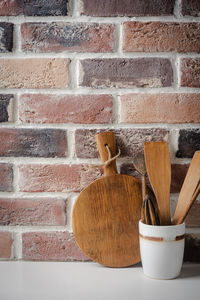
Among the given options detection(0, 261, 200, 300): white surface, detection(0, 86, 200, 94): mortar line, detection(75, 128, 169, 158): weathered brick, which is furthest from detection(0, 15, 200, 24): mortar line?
detection(0, 261, 200, 300): white surface

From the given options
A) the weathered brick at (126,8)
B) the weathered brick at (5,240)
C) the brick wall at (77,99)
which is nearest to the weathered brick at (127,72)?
the brick wall at (77,99)

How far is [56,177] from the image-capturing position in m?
0.83

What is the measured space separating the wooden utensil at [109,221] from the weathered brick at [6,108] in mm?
269

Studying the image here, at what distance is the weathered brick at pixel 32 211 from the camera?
0.83 meters

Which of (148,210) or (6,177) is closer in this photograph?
(148,210)

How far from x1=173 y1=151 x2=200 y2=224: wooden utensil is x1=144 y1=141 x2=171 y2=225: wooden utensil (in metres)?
0.03

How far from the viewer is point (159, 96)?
0.81 meters

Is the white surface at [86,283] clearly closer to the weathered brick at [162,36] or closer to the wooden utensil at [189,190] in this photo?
Result: the wooden utensil at [189,190]

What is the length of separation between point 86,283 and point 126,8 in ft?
2.07

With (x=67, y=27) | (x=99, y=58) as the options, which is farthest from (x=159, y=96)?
(x=67, y=27)

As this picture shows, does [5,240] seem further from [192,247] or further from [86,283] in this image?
[192,247]

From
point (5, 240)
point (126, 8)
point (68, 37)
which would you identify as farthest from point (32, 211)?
point (126, 8)

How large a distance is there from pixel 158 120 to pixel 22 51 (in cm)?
37

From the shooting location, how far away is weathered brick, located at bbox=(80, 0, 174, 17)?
2.62 feet
